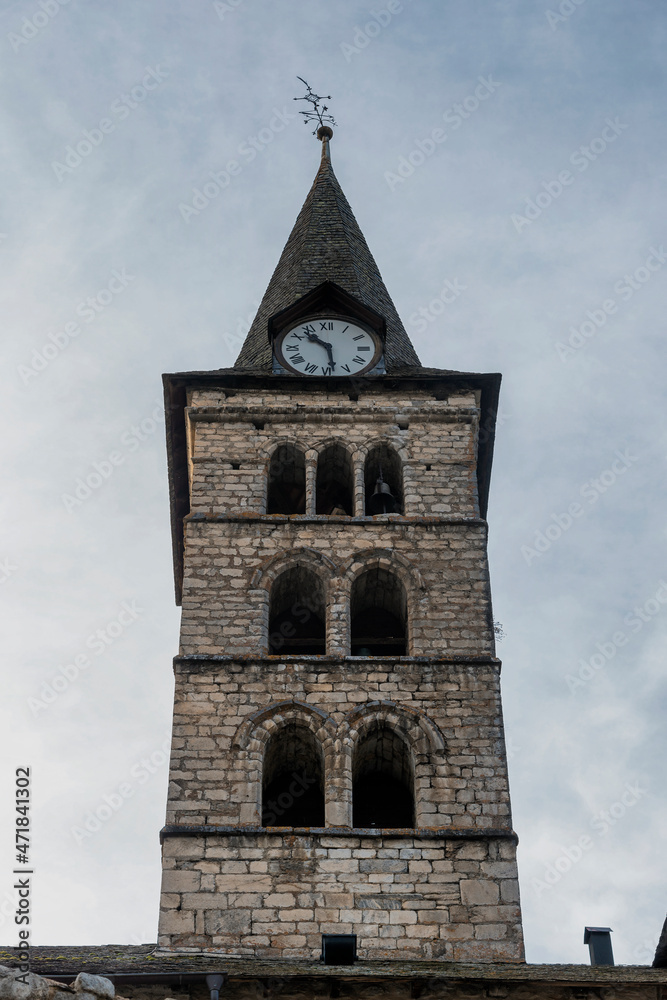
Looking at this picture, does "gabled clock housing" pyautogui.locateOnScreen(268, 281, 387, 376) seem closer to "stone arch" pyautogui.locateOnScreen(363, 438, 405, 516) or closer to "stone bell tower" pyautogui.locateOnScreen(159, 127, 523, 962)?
"stone bell tower" pyautogui.locateOnScreen(159, 127, 523, 962)

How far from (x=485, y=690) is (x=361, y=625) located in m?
2.97

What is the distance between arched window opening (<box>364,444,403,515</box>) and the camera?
824 inches

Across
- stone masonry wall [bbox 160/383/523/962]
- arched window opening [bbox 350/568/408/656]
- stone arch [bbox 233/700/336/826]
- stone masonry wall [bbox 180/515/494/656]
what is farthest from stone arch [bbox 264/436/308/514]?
stone arch [bbox 233/700/336/826]

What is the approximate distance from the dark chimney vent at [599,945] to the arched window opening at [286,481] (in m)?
7.94

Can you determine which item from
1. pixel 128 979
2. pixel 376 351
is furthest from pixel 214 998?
pixel 376 351

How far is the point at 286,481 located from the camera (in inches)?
872

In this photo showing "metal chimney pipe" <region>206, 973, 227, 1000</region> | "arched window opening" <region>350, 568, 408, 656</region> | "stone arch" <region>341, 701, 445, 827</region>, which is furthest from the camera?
"arched window opening" <region>350, 568, 408, 656</region>

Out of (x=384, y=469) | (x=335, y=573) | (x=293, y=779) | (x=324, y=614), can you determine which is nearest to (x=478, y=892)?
(x=293, y=779)

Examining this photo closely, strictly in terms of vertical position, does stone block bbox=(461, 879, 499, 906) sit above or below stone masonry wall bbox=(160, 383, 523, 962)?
below

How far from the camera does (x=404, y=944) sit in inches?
607

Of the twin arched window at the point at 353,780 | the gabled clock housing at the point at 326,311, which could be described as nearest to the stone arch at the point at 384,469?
the gabled clock housing at the point at 326,311

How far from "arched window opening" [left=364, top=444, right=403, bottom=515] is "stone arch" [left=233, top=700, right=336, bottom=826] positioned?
4.20 m

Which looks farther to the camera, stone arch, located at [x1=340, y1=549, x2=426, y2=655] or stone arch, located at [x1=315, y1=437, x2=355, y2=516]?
stone arch, located at [x1=315, y1=437, x2=355, y2=516]

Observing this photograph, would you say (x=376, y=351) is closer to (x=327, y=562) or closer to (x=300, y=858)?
(x=327, y=562)
